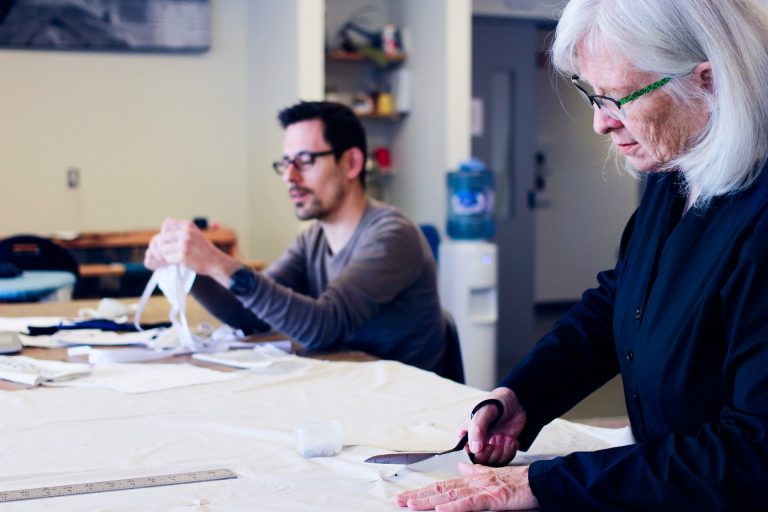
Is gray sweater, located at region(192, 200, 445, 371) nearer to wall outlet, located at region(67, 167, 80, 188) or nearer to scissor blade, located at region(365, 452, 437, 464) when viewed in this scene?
scissor blade, located at region(365, 452, 437, 464)

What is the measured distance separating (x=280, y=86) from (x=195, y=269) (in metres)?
3.36

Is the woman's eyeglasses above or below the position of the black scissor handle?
above

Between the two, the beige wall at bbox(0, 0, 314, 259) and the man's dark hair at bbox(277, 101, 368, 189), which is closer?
the man's dark hair at bbox(277, 101, 368, 189)

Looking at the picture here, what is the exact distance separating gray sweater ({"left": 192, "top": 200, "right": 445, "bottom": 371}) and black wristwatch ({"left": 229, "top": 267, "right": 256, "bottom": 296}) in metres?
0.02

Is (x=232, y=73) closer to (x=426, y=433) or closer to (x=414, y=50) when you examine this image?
(x=414, y=50)

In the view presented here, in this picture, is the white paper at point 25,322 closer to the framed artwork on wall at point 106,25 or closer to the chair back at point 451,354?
the chair back at point 451,354

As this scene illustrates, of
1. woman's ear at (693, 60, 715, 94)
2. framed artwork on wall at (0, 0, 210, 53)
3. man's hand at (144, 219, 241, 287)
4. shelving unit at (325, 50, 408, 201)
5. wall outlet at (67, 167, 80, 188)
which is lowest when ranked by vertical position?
man's hand at (144, 219, 241, 287)

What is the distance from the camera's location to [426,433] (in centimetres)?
164

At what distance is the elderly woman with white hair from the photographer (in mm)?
1165

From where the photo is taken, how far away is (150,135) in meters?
6.22

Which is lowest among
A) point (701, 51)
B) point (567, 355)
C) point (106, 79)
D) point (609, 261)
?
point (609, 261)

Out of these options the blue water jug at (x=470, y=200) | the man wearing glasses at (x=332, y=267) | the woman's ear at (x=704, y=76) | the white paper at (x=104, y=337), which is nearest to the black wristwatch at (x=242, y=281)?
the man wearing glasses at (x=332, y=267)

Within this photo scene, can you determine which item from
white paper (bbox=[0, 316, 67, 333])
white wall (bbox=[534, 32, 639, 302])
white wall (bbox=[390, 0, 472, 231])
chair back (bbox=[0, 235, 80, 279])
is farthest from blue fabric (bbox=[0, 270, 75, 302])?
white wall (bbox=[534, 32, 639, 302])

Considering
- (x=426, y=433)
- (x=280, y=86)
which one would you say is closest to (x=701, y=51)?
(x=426, y=433)
